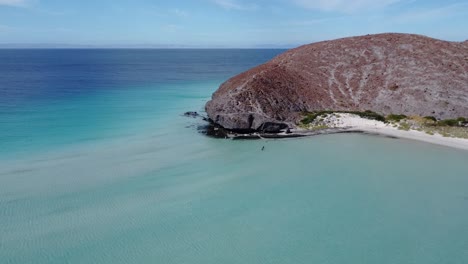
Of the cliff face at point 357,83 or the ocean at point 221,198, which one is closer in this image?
the ocean at point 221,198

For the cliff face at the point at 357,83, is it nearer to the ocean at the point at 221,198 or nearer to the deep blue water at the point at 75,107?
the ocean at the point at 221,198

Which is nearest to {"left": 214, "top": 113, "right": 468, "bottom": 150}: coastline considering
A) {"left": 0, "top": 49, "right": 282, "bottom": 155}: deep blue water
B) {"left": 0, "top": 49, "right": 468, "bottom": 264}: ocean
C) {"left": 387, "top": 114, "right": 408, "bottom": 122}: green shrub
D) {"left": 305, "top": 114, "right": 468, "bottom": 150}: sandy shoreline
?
{"left": 305, "top": 114, "right": 468, "bottom": 150}: sandy shoreline

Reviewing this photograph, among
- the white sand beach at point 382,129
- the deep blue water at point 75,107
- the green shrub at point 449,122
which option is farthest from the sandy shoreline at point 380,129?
the deep blue water at point 75,107

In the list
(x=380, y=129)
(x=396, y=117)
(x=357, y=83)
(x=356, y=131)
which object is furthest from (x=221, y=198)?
(x=357, y=83)

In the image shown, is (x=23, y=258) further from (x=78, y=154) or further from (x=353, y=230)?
(x=353, y=230)

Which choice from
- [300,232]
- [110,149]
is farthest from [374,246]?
[110,149]

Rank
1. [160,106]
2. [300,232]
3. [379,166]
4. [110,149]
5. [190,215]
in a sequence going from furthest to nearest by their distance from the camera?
[160,106], [110,149], [379,166], [190,215], [300,232]

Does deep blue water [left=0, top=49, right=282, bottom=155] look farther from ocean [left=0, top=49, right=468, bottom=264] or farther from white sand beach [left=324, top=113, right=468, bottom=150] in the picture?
white sand beach [left=324, top=113, right=468, bottom=150]

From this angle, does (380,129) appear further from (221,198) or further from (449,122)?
(221,198)
